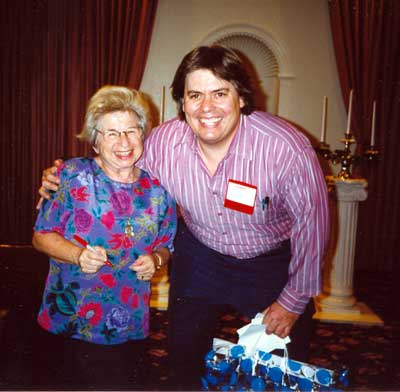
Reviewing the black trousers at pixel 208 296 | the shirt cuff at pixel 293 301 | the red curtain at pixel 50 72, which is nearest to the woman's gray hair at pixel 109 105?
the black trousers at pixel 208 296

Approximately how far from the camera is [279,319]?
181cm

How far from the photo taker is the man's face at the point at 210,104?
1.70m

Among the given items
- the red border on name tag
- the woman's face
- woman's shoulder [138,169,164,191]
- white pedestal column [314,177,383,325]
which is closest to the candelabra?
white pedestal column [314,177,383,325]

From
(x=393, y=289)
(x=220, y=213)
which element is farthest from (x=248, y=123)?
(x=393, y=289)

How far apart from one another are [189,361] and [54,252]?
2.67 feet

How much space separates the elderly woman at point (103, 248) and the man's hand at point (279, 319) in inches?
18.5

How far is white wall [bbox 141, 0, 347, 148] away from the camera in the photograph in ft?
15.3

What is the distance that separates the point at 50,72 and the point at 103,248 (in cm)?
373

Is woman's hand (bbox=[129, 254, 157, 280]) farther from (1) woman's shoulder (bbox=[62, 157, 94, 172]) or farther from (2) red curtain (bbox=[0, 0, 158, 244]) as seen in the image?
(2) red curtain (bbox=[0, 0, 158, 244])

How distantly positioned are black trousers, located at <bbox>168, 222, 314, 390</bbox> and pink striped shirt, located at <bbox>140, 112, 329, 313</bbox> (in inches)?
2.7

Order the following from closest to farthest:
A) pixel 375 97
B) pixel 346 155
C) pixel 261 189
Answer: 1. pixel 261 189
2. pixel 346 155
3. pixel 375 97

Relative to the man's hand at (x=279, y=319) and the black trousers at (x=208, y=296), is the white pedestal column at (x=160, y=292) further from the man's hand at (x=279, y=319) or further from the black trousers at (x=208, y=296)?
the man's hand at (x=279, y=319)

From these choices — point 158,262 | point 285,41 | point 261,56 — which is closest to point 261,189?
point 158,262

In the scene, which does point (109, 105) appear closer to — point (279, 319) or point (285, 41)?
point (279, 319)
